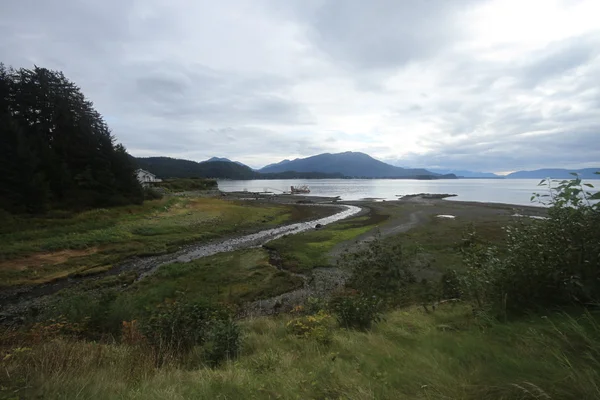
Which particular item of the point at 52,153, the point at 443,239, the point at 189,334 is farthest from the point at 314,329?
the point at 52,153

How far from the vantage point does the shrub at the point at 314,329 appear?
218 inches

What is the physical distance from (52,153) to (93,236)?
16.6m

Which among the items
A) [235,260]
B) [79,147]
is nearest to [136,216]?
[79,147]

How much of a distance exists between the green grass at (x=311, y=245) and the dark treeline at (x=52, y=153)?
76.1 ft

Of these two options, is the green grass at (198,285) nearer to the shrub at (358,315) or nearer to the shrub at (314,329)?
the shrub at (314,329)

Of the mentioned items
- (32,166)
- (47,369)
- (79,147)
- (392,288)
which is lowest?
(392,288)

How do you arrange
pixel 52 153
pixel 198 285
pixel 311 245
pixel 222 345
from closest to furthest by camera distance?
pixel 222 345
pixel 198 285
pixel 311 245
pixel 52 153

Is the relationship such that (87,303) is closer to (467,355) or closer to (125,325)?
(125,325)

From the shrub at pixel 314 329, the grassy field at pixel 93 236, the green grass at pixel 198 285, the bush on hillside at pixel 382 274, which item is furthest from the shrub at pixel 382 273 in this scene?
the grassy field at pixel 93 236

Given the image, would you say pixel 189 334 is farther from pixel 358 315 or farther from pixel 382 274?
pixel 382 274

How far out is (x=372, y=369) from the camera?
3736 millimetres

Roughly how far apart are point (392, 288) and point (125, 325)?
893 cm

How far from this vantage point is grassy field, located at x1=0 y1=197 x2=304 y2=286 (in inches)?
682

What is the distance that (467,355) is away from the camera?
3.55 meters
